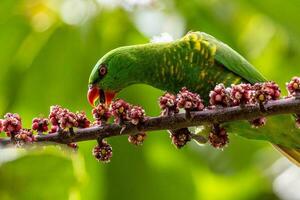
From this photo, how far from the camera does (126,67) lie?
10.5ft

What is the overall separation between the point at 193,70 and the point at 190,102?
1.10 m

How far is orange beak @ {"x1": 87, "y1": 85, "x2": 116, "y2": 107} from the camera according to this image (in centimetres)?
311

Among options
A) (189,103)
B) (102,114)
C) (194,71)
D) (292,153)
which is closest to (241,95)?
(189,103)

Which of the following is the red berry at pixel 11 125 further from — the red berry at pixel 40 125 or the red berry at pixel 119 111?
the red berry at pixel 119 111

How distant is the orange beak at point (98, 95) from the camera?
3105 mm

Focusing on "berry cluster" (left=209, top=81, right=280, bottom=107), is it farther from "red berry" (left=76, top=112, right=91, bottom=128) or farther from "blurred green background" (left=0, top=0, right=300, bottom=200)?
"blurred green background" (left=0, top=0, right=300, bottom=200)

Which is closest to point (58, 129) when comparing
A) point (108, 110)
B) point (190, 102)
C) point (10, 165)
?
point (108, 110)

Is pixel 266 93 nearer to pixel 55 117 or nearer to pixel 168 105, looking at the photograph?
pixel 168 105

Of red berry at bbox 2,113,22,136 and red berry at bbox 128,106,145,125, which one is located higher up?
red berry at bbox 2,113,22,136

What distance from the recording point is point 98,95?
3.13 m

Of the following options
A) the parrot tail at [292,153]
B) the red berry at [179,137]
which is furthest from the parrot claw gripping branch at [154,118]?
the parrot tail at [292,153]

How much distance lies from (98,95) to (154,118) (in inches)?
36.4

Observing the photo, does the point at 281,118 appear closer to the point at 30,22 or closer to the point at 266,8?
the point at 266,8

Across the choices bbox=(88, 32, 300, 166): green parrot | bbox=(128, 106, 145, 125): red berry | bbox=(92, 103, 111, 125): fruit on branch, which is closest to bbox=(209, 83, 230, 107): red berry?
bbox=(128, 106, 145, 125): red berry
